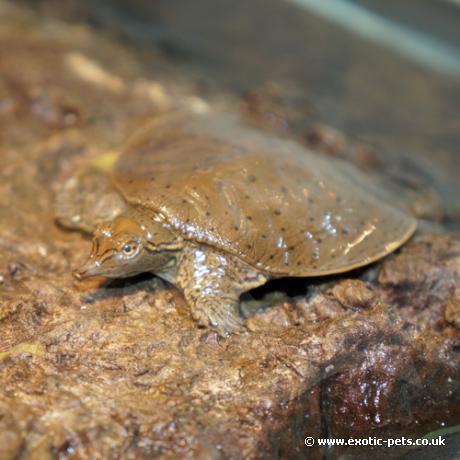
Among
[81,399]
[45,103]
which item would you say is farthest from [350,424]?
[45,103]

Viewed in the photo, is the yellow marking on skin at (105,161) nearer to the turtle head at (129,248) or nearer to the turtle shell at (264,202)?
the turtle shell at (264,202)

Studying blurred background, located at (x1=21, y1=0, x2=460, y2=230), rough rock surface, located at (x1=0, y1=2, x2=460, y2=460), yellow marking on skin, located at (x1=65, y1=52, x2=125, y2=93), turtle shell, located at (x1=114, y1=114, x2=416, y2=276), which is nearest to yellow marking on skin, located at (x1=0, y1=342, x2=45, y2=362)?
rough rock surface, located at (x1=0, y1=2, x2=460, y2=460)

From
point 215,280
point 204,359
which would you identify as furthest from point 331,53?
point 204,359

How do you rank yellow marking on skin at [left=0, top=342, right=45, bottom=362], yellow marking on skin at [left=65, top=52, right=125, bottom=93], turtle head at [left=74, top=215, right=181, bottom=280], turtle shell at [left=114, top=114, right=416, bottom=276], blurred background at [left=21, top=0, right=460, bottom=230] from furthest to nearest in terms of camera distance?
blurred background at [left=21, top=0, right=460, bottom=230]
yellow marking on skin at [left=65, top=52, right=125, bottom=93]
turtle shell at [left=114, top=114, right=416, bottom=276]
turtle head at [left=74, top=215, right=181, bottom=280]
yellow marking on skin at [left=0, top=342, right=45, bottom=362]

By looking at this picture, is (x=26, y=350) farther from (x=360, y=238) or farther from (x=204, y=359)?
(x=360, y=238)

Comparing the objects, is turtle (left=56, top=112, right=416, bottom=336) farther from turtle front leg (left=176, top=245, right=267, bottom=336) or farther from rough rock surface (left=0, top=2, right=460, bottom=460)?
rough rock surface (left=0, top=2, right=460, bottom=460)

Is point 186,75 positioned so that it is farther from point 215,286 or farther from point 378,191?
point 215,286
